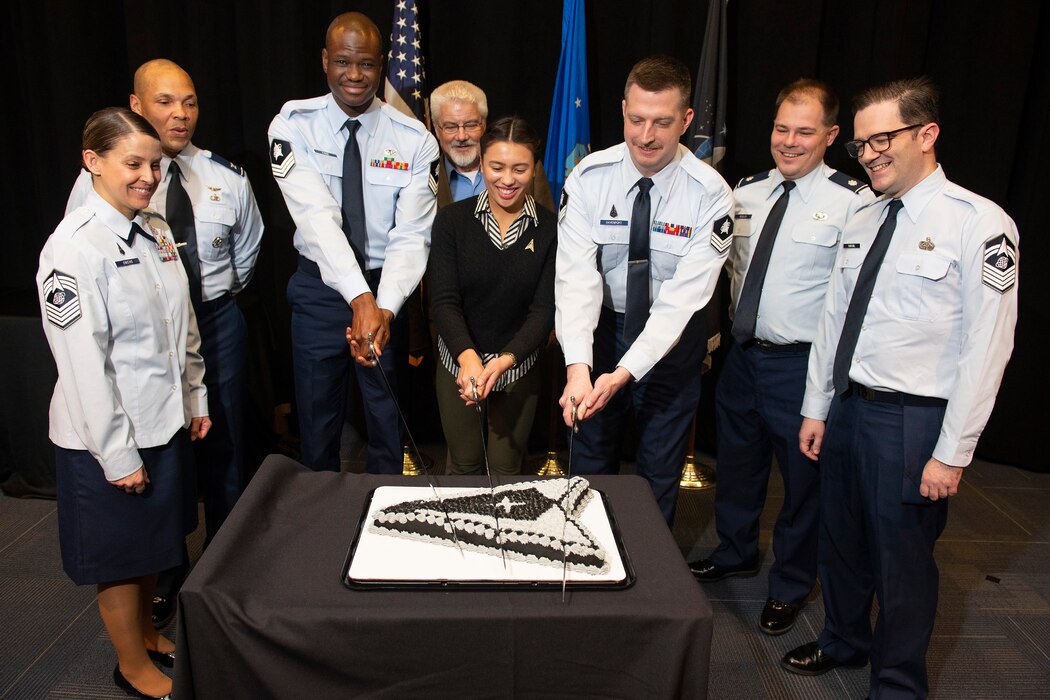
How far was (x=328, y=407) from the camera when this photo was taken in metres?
2.79

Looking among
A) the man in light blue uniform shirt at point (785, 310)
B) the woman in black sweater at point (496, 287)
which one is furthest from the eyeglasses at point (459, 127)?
the man in light blue uniform shirt at point (785, 310)

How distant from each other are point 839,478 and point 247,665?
5.21ft

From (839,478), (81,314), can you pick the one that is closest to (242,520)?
(81,314)

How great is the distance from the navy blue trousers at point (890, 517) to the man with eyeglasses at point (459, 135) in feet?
4.98

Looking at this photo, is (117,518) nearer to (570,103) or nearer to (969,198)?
(969,198)

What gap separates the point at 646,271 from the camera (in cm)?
241

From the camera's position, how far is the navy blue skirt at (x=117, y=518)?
1956 mm

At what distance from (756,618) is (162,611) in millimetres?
1930

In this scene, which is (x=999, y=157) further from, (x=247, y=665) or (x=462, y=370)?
(x=247, y=665)

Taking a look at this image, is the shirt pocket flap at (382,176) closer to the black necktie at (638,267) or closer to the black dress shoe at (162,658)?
the black necktie at (638,267)

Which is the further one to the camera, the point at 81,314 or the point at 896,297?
the point at 896,297

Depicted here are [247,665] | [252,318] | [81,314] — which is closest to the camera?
[247,665]

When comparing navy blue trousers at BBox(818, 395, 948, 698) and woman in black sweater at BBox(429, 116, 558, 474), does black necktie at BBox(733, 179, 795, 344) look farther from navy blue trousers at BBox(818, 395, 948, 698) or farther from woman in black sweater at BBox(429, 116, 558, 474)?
woman in black sweater at BBox(429, 116, 558, 474)

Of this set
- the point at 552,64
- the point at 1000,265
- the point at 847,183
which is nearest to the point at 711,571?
the point at 847,183
